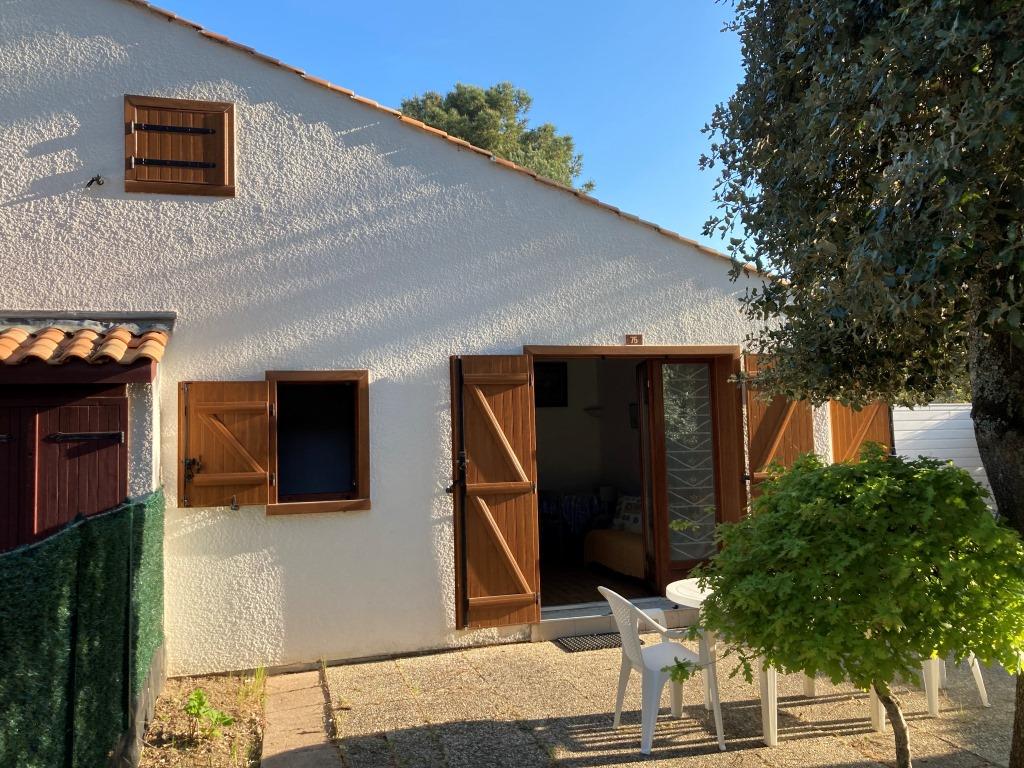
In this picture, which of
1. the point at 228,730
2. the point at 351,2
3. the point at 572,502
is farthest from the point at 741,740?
the point at 351,2

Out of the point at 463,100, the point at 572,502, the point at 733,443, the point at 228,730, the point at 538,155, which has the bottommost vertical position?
the point at 228,730

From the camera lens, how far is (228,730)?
4.78 m

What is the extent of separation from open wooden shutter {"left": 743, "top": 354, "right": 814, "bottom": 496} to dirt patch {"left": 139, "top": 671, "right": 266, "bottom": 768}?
447 centimetres

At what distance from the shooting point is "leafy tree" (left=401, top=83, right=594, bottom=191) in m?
21.6

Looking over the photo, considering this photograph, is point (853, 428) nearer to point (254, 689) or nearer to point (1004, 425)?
point (1004, 425)

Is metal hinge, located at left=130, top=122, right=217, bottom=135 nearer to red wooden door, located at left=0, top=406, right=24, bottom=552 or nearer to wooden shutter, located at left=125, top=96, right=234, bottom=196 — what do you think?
wooden shutter, located at left=125, top=96, right=234, bottom=196

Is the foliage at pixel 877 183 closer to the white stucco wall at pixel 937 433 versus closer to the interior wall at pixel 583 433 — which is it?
the white stucco wall at pixel 937 433

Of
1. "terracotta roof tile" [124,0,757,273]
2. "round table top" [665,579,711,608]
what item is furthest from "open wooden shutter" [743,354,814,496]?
"round table top" [665,579,711,608]

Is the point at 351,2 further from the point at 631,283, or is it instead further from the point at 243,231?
the point at 631,283

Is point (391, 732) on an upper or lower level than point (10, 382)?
lower

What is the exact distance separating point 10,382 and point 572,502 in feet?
23.2

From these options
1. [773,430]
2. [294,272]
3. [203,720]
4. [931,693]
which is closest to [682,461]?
[773,430]

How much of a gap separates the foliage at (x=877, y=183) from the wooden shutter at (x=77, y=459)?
13.1 ft

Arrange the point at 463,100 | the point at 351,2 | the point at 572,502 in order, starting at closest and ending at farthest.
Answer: the point at 351,2 → the point at 572,502 → the point at 463,100
